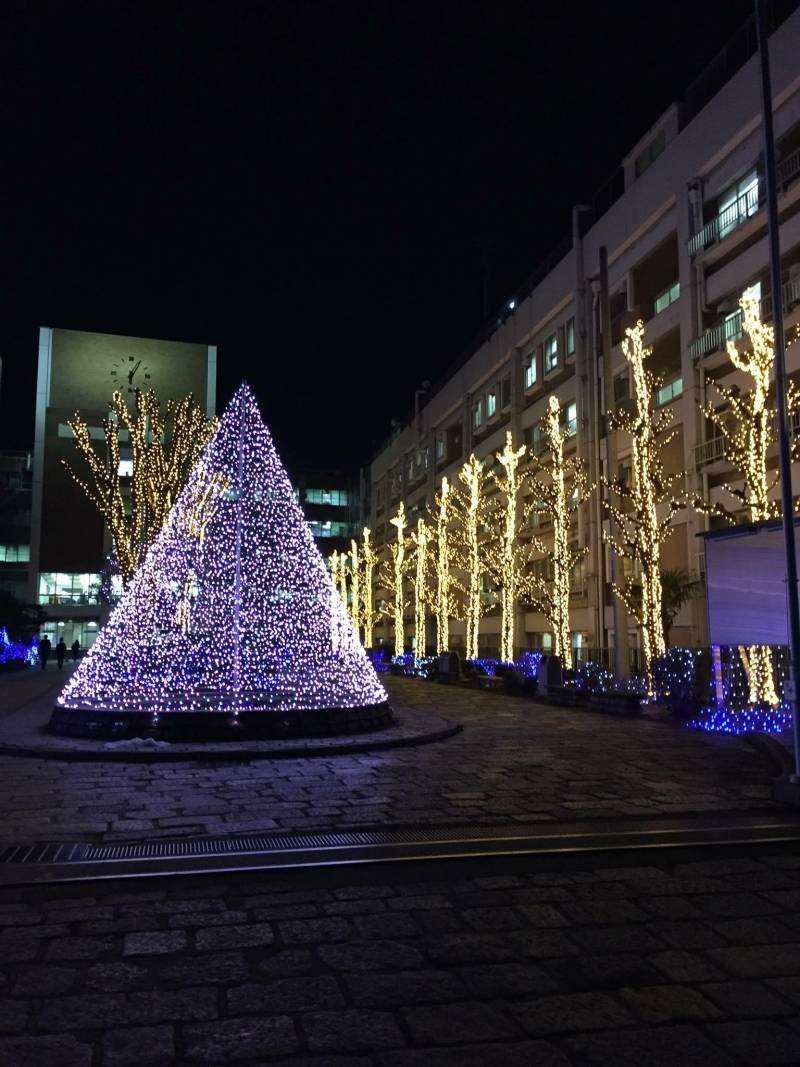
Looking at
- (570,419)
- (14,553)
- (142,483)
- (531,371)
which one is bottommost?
(142,483)

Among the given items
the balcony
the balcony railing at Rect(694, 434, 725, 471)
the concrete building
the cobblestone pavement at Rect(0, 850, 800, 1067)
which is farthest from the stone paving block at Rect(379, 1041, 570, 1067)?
the concrete building

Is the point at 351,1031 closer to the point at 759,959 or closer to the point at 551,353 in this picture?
the point at 759,959

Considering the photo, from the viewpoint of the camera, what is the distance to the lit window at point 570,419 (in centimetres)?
3919

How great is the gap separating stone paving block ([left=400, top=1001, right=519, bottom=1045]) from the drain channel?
8.77ft

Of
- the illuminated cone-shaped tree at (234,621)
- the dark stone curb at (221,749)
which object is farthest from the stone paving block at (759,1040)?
the illuminated cone-shaped tree at (234,621)

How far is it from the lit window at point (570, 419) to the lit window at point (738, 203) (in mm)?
11350

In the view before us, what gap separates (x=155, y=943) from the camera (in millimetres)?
4930

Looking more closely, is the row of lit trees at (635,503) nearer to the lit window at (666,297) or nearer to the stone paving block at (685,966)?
the lit window at (666,297)

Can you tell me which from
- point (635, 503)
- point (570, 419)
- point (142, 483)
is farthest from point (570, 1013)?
point (570, 419)

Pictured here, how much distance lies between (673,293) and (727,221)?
5.34 m

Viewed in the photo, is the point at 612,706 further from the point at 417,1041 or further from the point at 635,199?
the point at 635,199

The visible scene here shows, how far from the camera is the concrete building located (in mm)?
65125

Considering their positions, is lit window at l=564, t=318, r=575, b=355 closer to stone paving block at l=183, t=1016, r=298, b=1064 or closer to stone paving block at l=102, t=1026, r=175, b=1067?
stone paving block at l=183, t=1016, r=298, b=1064

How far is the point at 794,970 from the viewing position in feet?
14.6
